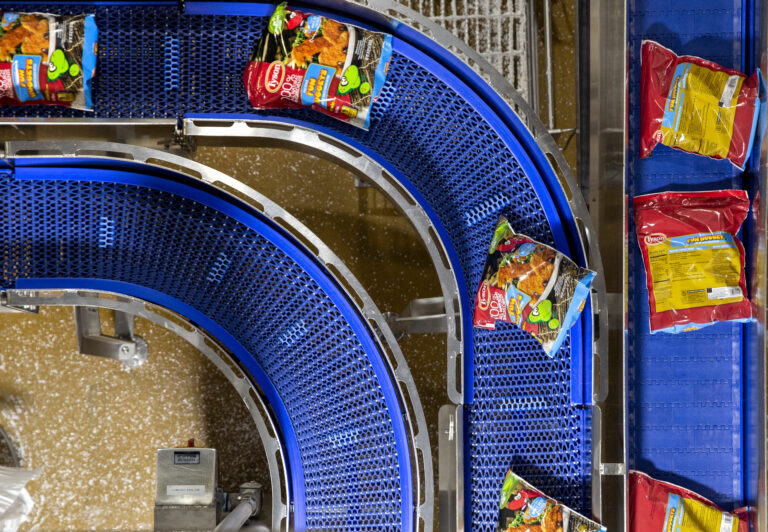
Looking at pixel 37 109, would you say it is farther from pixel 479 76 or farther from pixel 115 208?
pixel 479 76

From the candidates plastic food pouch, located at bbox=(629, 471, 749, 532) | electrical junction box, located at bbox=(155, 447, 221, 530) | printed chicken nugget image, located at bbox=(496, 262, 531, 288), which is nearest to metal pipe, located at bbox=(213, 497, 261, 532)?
electrical junction box, located at bbox=(155, 447, 221, 530)

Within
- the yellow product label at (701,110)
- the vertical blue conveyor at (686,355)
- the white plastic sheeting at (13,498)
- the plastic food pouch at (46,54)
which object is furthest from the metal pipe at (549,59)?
the white plastic sheeting at (13,498)

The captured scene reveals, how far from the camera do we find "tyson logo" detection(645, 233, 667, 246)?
2340 mm

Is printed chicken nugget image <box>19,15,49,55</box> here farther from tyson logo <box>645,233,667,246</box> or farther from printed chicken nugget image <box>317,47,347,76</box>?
tyson logo <box>645,233,667,246</box>

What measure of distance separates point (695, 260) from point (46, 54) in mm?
2285

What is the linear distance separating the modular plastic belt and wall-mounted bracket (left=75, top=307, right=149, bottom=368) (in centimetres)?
63

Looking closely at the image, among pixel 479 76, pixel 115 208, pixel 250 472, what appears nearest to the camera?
pixel 479 76

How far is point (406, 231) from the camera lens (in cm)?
326

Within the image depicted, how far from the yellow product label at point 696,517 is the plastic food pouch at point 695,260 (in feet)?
1.88

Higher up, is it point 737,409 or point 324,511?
point 737,409

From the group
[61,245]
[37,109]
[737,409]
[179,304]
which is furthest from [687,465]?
[37,109]

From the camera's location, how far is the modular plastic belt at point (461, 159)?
2354 mm

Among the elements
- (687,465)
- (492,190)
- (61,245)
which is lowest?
(687,465)

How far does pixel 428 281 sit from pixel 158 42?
4.99 ft
